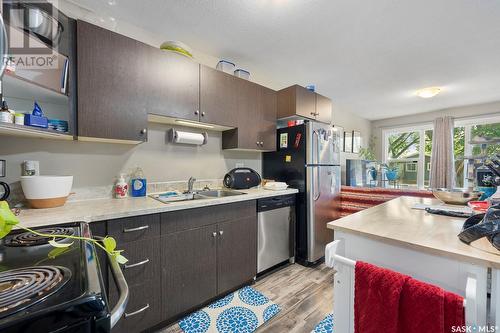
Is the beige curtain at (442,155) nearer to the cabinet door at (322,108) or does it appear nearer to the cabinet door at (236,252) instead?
the cabinet door at (322,108)

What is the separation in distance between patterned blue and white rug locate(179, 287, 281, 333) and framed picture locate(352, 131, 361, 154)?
3932mm

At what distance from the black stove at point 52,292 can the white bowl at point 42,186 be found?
72cm

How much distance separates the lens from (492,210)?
0.76 m

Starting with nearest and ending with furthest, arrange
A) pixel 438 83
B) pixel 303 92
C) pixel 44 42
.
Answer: pixel 44 42, pixel 303 92, pixel 438 83

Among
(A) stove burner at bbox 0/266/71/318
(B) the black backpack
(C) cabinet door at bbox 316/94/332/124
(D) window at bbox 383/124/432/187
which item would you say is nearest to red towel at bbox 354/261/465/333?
(B) the black backpack

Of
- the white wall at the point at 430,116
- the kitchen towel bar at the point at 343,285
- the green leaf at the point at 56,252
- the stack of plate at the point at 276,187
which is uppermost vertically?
the white wall at the point at 430,116

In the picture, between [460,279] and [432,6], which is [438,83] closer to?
[432,6]

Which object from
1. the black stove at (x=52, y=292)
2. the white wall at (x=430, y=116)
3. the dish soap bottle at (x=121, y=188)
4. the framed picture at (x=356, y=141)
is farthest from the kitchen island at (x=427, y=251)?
the white wall at (x=430, y=116)

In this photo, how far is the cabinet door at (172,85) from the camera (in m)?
1.57

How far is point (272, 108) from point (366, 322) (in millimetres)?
2156

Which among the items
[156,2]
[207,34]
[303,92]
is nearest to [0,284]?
[156,2]

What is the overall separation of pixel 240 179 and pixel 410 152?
475 cm

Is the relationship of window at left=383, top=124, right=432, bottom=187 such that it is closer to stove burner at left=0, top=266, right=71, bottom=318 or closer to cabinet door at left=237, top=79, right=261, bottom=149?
cabinet door at left=237, top=79, right=261, bottom=149

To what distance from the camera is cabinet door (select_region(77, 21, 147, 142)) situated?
4.24 feet
